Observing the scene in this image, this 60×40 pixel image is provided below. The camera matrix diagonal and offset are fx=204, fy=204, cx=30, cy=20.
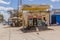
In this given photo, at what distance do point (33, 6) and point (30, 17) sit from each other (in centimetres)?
712

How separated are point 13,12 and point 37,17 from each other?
126ft

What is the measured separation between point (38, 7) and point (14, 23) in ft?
73.5

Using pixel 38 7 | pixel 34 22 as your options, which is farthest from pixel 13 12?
pixel 38 7

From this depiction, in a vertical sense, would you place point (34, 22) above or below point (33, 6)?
below

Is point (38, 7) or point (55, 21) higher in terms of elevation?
point (38, 7)

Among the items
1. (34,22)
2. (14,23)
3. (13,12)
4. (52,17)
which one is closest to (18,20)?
(14,23)

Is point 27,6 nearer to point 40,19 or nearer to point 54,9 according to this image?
point 40,19

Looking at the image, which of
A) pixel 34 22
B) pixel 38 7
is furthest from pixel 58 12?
pixel 38 7

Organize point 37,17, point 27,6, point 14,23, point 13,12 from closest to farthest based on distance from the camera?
point 27,6
point 37,17
point 14,23
point 13,12

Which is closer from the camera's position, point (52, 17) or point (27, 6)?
point (27, 6)

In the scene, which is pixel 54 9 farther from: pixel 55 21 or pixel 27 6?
pixel 27 6

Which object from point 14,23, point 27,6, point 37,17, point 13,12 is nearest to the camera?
point 27,6

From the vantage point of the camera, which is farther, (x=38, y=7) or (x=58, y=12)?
(x=58, y=12)

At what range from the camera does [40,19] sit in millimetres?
40156
